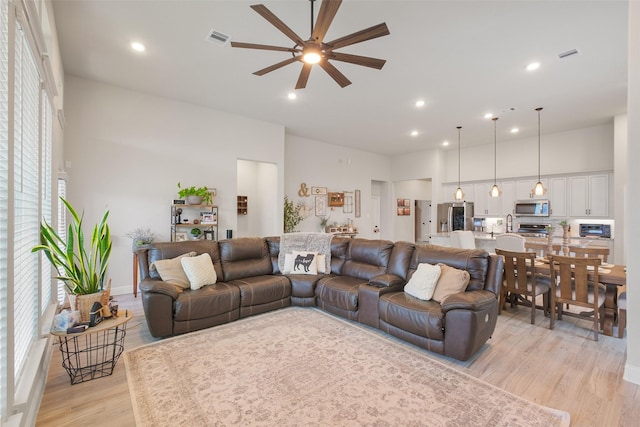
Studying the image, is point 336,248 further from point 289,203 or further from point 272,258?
point 289,203

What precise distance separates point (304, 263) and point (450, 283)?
206cm

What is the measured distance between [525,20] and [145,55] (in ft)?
14.5

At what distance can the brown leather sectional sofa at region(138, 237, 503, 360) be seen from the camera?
2.72 m

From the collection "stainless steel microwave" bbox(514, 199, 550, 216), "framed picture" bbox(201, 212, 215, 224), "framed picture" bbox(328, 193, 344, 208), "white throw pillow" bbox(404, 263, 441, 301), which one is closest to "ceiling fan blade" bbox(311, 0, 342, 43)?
"white throw pillow" bbox(404, 263, 441, 301)

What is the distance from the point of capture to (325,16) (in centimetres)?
225

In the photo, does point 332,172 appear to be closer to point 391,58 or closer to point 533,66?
point 391,58

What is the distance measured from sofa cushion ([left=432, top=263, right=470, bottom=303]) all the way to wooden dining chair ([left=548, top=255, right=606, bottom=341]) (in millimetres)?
1235

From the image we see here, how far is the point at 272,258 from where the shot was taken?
15.0 feet

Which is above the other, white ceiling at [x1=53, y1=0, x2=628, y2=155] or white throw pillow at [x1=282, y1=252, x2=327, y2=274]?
white ceiling at [x1=53, y1=0, x2=628, y2=155]

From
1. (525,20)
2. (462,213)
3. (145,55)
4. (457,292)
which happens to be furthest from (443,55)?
(462,213)

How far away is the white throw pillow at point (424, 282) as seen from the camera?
10.1 ft

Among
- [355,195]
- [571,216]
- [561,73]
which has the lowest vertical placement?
[571,216]

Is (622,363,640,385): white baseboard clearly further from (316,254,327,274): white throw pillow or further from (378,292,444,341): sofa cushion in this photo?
(316,254,327,274): white throw pillow

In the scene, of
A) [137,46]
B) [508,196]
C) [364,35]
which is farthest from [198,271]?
[508,196]
